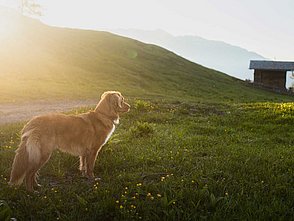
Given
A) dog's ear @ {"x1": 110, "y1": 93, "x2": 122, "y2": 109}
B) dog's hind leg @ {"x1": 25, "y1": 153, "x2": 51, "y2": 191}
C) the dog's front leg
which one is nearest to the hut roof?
dog's ear @ {"x1": 110, "y1": 93, "x2": 122, "y2": 109}

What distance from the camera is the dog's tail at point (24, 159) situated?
6.67 meters

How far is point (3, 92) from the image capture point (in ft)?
97.7

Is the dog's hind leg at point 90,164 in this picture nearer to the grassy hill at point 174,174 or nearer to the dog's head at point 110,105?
the grassy hill at point 174,174

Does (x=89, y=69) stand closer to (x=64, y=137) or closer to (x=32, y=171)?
(x=64, y=137)

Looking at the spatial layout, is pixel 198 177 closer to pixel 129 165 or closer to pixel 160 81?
pixel 129 165

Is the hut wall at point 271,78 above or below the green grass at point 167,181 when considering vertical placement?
above

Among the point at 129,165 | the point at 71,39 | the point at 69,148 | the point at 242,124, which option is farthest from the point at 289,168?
the point at 71,39

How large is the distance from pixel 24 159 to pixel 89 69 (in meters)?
52.0

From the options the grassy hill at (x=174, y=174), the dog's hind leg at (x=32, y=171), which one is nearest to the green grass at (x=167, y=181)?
the grassy hill at (x=174, y=174)

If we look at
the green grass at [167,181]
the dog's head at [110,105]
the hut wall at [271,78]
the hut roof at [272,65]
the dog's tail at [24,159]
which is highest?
the hut roof at [272,65]

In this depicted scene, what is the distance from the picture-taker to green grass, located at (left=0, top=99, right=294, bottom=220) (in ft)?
20.6

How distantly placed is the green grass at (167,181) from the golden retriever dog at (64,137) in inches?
17.2

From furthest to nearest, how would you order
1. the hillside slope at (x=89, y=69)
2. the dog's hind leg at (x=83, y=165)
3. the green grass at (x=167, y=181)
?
the hillside slope at (x=89, y=69)
the dog's hind leg at (x=83, y=165)
the green grass at (x=167, y=181)

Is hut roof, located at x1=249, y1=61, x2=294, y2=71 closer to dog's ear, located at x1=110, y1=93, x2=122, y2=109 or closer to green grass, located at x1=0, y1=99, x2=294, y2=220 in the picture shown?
green grass, located at x1=0, y1=99, x2=294, y2=220
